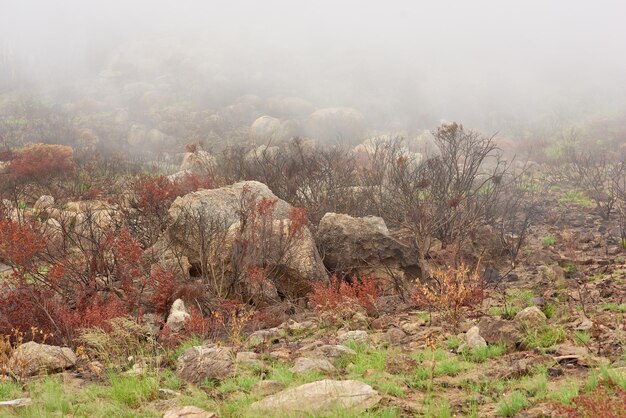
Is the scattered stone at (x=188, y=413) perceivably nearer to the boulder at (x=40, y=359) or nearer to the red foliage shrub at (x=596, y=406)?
the boulder at (x=40, y=359)

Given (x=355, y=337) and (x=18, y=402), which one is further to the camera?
(x=355, y=337)

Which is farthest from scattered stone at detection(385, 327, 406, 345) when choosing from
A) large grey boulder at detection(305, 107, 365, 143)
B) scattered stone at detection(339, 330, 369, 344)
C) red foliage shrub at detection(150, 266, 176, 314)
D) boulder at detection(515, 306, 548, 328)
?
large grey boulder at detection(305, 107, 365, 143)

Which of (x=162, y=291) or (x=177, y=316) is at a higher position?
(x=162, y=291)

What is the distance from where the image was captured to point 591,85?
123 ft

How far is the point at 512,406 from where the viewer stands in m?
3.05

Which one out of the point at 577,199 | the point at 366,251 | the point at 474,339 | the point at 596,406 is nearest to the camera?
the point at 596,406

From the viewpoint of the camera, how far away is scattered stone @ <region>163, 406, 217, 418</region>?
3207 mm

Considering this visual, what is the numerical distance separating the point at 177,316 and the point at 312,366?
2.43 meters

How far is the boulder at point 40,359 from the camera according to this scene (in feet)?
14.4

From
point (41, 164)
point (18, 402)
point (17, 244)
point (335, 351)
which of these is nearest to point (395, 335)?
point (335, 351)

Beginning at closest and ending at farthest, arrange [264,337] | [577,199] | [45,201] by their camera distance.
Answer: [264,337] → [45,201] → [577,199]

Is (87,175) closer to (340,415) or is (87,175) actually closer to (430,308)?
(430,308)

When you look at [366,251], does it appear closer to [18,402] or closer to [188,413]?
[188,413]

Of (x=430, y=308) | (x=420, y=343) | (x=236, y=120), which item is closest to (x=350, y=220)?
(x=430, y=308)
